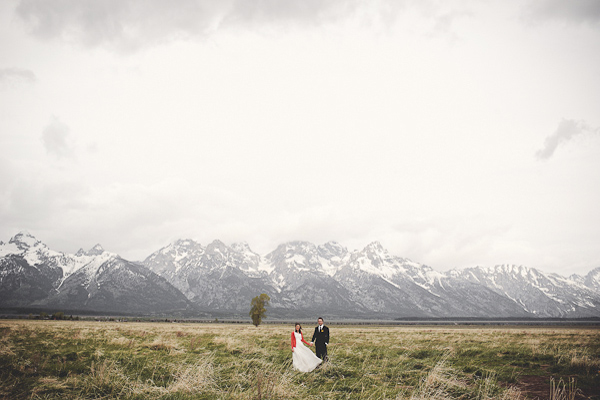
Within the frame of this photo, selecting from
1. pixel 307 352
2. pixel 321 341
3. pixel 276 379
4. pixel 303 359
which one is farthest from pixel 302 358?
pixel 276 379

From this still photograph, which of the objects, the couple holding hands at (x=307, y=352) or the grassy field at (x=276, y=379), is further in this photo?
the couple holding hands at (x=307, y=352)

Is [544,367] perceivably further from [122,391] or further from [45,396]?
[45,396]

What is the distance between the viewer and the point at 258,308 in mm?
93000

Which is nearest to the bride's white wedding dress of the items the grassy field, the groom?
the grassy field

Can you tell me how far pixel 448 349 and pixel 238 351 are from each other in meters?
14.0

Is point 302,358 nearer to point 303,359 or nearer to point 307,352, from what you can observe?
point 303,359

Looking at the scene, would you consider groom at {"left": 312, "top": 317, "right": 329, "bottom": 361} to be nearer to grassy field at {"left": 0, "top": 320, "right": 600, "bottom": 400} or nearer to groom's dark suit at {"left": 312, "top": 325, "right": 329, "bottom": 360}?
groom's dark suit at {"left": 312, "top": 325, "right": 329, "bottom": 360}

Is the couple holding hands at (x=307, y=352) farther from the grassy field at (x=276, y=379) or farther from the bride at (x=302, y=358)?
the grassy field at (x=276, y=379)

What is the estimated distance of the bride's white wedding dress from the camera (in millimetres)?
12891

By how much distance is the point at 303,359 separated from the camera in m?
13.2

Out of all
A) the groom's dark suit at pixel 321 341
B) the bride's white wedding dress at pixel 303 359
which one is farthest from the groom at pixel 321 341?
Result: the bride's white wedding dress at pixel 303 359

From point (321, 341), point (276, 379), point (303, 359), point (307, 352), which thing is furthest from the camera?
point (321, 341)

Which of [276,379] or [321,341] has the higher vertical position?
[276,379]

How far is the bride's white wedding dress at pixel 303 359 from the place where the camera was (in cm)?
1289
